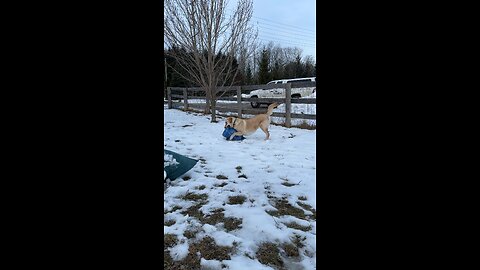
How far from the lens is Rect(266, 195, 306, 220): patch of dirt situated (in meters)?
2.44

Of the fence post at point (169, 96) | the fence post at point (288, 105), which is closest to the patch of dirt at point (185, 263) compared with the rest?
the fence post at point (288, 105)

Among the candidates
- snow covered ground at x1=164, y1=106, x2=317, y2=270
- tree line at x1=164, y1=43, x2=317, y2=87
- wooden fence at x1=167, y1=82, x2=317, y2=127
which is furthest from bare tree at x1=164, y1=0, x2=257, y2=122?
tree line at x1=164, y1=43, x2=317, y2=87

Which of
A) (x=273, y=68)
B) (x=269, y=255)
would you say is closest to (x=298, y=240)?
(x=269, y=255)

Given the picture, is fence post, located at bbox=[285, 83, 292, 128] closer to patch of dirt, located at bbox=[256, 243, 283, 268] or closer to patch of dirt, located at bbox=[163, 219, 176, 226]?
patch of dirt, located at bbox=[163, 219, 176, 226]

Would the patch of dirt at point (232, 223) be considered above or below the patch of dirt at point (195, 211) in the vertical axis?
below

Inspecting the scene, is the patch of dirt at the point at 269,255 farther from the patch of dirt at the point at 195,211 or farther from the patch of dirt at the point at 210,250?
the patch of dirt at the point at 195,211

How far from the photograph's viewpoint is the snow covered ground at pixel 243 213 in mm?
1788

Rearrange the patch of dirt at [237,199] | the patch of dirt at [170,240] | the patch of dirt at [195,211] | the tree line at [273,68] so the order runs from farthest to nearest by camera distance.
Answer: the tree line at [273,68]
the patch of dirt at [237,199]
the patch of dirt at [195,211]
the patch of dirt at [170,240]

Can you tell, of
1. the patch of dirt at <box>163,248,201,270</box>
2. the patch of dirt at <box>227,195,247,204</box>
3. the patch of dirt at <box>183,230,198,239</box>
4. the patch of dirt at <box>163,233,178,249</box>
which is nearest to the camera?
the patch of dirt at <box>163,248,201,270</box>
